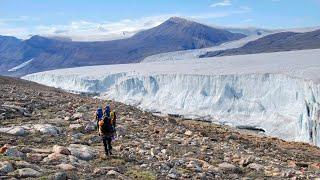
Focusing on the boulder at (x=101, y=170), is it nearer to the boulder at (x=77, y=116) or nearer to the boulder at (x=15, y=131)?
the boulder at (x=15, y=131)

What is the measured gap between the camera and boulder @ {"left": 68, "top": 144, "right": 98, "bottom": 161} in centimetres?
1122

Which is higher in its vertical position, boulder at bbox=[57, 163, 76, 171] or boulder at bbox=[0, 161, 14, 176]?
boulder at bbox=[0, 161, 14, 176]

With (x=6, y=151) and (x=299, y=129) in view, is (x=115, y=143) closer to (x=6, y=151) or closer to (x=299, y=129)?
(x=6, y=151)

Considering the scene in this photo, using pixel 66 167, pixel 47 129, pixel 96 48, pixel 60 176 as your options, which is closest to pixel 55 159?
pixel 66 167

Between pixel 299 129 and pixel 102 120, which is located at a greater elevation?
pixel 102 120

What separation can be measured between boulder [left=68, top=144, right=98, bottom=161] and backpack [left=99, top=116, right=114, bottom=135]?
1.94 feet

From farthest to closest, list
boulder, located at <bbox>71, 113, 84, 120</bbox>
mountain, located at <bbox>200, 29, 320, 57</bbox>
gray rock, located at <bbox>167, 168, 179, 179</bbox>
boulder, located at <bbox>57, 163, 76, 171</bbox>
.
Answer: mountain, located at <bbox>200, 29, 320, 57</bbox> → boulder, located at <bbox>71, 113, 84, 120</bbox> → gray rock, located at <bbox>167, 168, 179, 179</bbox> → boulder, located at <bbox>57, 163, 76, 171</bbox>

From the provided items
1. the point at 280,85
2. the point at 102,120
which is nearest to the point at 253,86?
the point at 280,85

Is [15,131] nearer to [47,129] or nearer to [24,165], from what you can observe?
[47,129]

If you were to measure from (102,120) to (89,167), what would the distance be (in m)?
1.75

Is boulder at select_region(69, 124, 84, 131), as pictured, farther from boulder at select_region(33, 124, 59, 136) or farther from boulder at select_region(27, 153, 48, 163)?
boulder at select_region(27, 153, 48, 163)

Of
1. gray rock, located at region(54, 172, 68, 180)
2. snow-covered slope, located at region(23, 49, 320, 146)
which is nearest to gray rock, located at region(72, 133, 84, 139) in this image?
gray rock, located at region(54, 172, 68, 180)

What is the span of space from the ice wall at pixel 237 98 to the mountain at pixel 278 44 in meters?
61.2

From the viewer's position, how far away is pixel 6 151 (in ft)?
34.3
